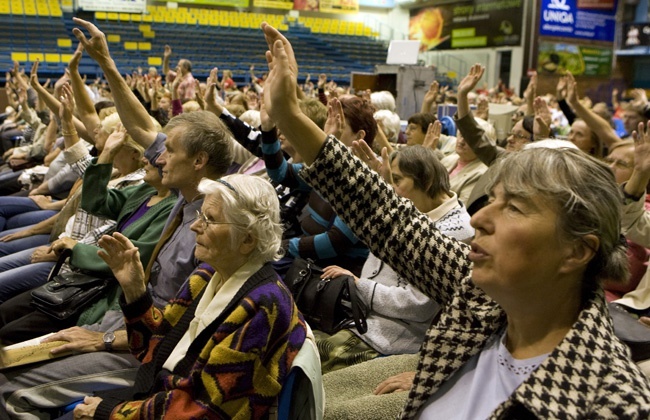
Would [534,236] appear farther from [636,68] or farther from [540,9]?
[636,68]

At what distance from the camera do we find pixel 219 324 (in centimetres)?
155

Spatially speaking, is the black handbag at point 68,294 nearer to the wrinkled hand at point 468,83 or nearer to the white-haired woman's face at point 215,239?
the white-haired woman's face at point 215,239

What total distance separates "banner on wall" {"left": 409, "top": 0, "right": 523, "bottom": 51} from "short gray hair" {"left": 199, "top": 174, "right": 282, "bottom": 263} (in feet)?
55.7

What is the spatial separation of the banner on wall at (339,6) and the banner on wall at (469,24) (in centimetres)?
207

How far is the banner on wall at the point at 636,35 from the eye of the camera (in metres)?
17.1

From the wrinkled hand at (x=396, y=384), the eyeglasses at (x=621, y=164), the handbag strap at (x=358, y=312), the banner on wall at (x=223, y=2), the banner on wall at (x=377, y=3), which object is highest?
the banner on wall at (x=377, y=3)

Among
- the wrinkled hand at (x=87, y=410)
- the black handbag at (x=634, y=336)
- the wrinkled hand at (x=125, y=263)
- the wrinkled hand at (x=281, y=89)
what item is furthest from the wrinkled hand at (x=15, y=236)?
the black handbag at (x=634, y=336)

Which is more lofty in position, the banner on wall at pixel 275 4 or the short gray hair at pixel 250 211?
the banner on wall at pixel 275 4

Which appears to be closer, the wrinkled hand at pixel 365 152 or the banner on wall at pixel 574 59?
the wrinkled hand at pixel 365 152

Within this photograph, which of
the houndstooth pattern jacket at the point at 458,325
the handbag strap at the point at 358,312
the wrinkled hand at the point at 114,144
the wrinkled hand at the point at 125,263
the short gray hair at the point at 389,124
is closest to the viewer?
the houndstooth pattern jacket at the point at 458,325

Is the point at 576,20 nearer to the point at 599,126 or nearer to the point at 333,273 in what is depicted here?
the point at 599,126

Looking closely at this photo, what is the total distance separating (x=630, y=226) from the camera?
7.33 ft

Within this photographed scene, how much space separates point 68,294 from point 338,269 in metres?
1.02


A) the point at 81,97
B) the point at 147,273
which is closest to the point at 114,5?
the point at 81,97
